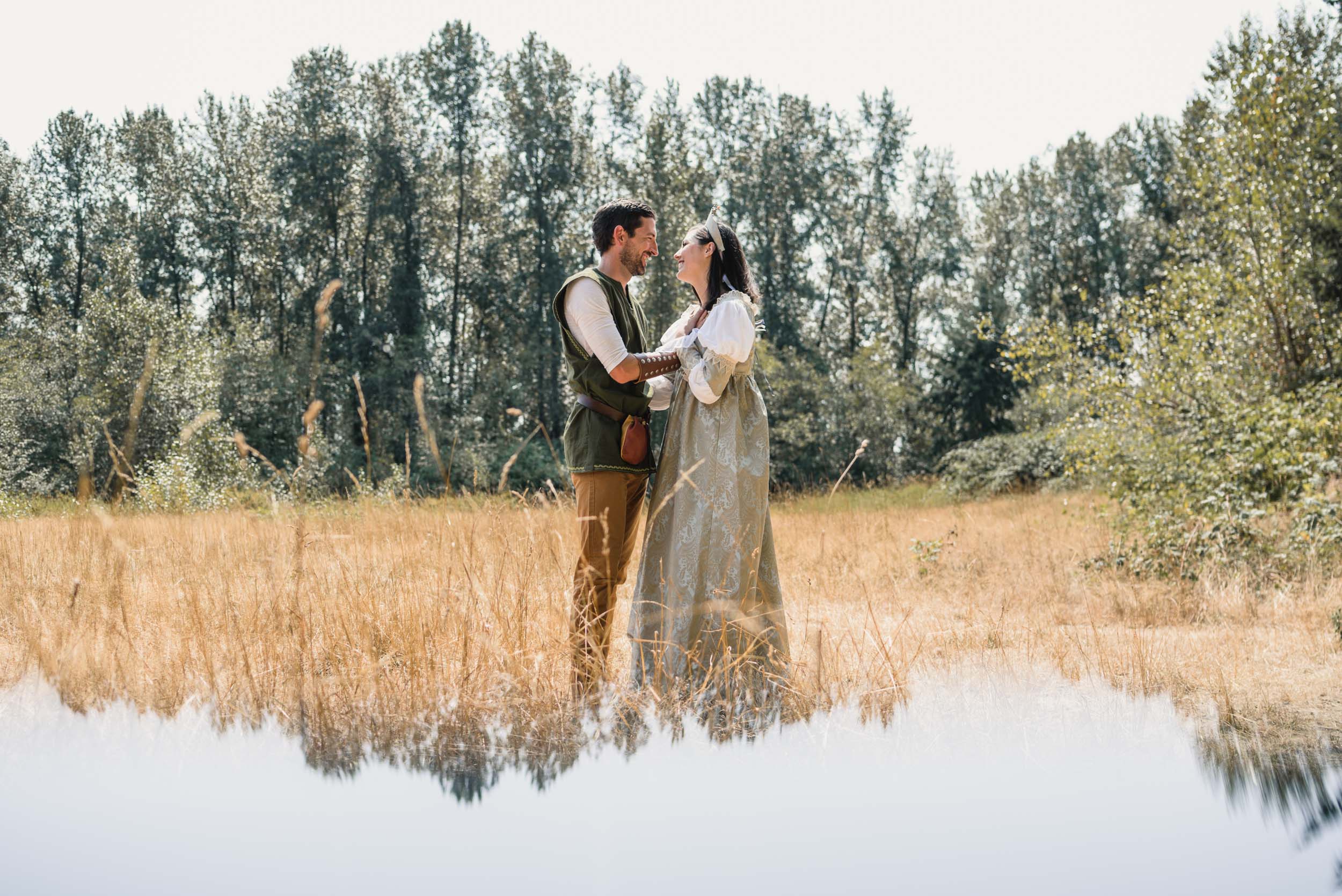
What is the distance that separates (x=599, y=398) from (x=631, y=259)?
0.58m

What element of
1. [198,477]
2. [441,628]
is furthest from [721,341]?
[198,477]

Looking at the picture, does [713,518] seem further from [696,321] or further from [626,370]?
[696,321]

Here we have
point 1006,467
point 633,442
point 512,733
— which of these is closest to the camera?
point 512,733

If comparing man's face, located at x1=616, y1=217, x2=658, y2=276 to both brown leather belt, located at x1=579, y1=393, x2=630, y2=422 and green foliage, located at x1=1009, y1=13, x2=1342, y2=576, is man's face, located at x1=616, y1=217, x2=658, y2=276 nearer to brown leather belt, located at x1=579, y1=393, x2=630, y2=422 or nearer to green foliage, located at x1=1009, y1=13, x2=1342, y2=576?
brown leather belt, located at x1=579, y1=393, x2=630, y2=422

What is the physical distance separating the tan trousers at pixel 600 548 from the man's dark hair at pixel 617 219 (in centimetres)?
93

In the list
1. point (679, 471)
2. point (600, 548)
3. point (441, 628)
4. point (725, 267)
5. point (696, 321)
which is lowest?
point (441, 628)

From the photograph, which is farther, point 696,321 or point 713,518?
point 696,321

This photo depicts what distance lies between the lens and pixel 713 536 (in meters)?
3.28

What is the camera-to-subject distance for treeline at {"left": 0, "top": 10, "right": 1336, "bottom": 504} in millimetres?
24312

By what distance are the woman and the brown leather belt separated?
0.20 m

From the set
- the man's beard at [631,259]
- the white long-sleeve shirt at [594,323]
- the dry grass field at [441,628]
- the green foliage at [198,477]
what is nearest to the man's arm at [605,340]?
Answer: the white long-sleeve shirt at [594,323]

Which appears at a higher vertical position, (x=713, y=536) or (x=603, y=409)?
(x=603, y=409)

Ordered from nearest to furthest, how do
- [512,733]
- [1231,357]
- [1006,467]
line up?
[512,733], [1231,357], [1006,467]

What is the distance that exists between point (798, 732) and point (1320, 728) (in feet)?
5.98
